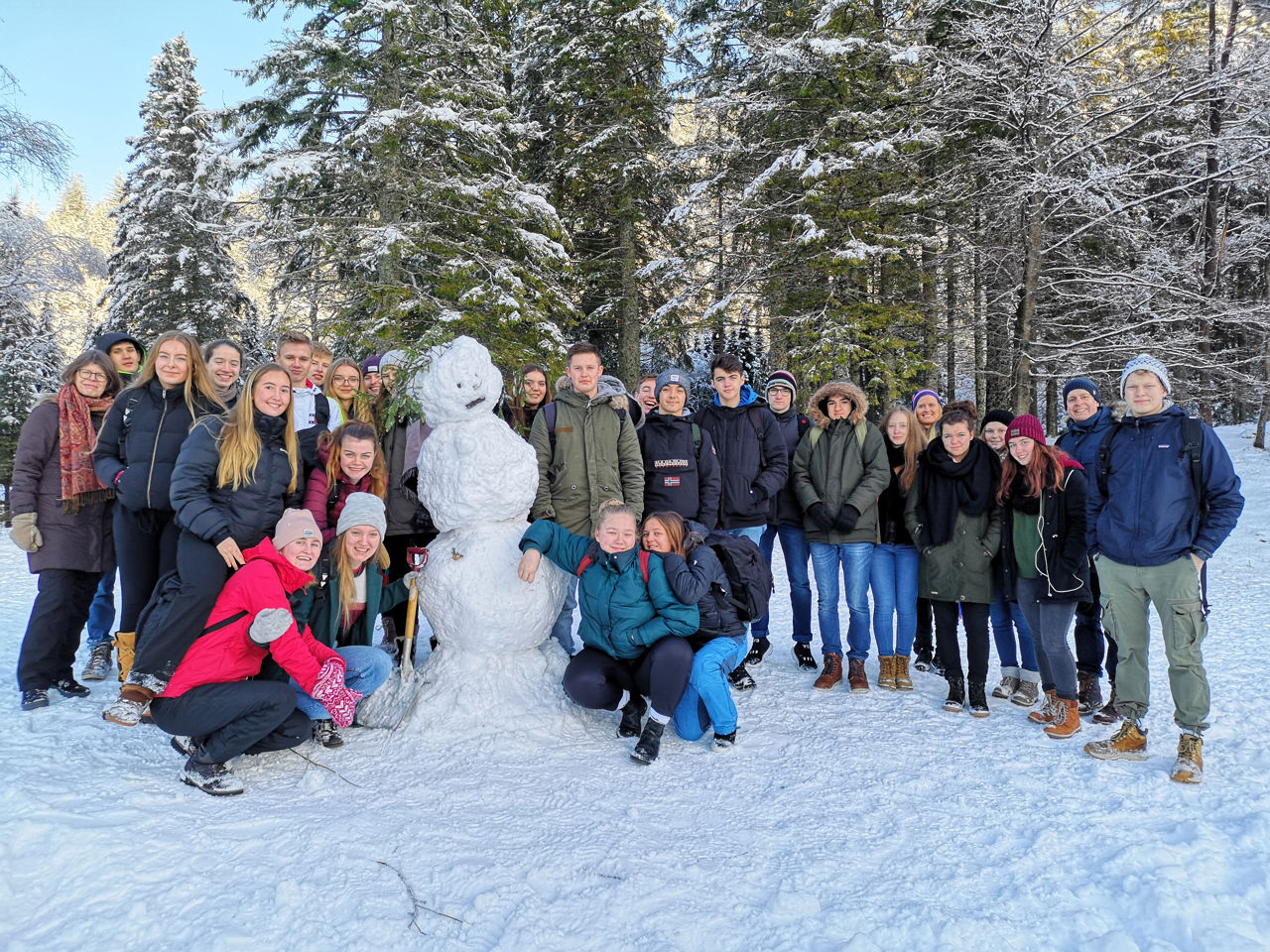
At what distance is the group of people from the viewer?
340 cm

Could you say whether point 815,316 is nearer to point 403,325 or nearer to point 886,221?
point 886,221

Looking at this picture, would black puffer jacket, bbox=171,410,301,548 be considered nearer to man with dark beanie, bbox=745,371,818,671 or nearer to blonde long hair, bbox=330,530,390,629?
blonde long hair, bbox=330,530,390,629

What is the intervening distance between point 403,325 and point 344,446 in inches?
328

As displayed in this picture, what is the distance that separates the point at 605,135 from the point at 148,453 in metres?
11.7

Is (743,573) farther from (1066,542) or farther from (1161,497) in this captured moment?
(1161,497)

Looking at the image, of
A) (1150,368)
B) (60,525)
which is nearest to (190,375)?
(60,525)

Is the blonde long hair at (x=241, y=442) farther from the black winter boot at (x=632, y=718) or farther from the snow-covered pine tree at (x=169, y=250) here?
the snow-covered pine tree at (x=169, y=250)

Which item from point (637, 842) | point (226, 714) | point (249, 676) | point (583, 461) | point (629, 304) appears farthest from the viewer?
point (629, 304)

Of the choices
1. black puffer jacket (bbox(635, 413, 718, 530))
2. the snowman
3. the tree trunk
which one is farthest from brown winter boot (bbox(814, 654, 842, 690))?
the tree trunk

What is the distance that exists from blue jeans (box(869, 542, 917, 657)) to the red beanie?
94cm

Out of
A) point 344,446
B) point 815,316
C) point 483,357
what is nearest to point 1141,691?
point 483,357

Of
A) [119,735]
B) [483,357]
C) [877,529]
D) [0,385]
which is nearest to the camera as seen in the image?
[119,735]

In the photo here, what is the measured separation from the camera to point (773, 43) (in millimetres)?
11430

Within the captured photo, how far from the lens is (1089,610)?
4363 mm
